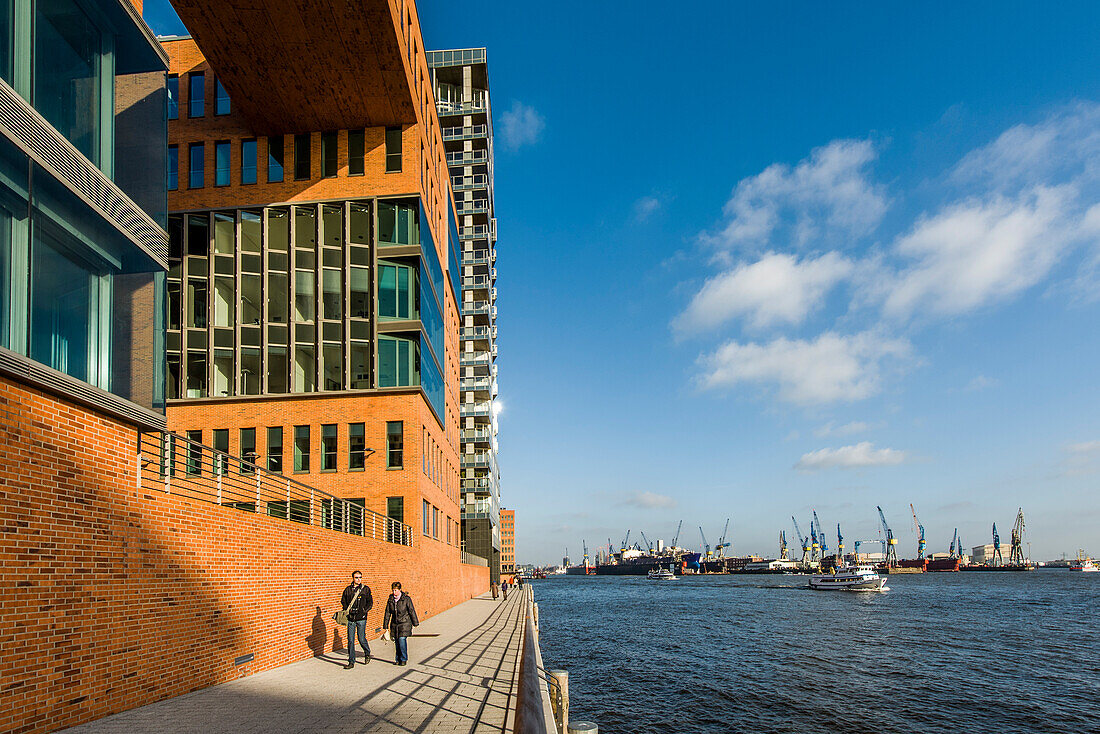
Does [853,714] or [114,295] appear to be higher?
[114,295]

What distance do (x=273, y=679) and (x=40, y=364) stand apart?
6.98m

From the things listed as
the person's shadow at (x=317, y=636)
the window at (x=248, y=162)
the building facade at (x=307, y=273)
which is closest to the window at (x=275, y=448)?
the building facade at (x=307, y=273)

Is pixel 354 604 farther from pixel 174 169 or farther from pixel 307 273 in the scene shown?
pixel 174 169

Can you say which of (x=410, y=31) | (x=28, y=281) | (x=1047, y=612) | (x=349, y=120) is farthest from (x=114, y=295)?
(x=1047, y=612)

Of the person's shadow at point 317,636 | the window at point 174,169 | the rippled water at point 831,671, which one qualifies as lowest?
the rippled water at point 831,671

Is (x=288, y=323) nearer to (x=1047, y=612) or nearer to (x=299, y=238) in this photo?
(x=299, y=238)

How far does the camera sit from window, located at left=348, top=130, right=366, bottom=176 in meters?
31.8

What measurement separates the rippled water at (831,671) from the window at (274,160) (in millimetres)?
23827

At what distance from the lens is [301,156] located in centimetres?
3206

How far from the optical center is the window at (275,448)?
2995 cm

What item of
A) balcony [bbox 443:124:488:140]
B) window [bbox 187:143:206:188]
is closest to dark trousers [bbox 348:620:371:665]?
window [bbox 187:143:206:188]

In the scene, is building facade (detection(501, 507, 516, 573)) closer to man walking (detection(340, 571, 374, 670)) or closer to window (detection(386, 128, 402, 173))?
window (detection(386, 128, 402, 173))

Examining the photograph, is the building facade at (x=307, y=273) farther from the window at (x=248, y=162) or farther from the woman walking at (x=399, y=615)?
the woman walking at (x=399, y=615)

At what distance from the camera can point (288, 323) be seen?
30.9 meters
